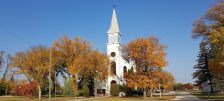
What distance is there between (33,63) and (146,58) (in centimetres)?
1978

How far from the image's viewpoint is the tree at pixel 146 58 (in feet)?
187

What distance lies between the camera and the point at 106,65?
224 feet

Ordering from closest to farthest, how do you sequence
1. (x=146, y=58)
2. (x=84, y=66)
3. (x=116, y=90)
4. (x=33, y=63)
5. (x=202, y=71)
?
(x=146, y=58) → (x=33, y=63) → (x=84, y=66) → (x=116, y=90) → (x=202, y=71)

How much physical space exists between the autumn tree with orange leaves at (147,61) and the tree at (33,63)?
15.3m

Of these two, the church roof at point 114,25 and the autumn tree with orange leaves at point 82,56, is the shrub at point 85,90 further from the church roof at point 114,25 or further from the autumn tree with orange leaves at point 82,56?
the church roof at point 114,25

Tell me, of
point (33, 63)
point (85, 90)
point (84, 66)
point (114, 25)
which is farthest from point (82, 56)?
point (114, 25)

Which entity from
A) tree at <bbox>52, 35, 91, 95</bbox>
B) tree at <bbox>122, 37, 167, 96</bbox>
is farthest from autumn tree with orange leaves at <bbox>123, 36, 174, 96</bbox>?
tree at <bbox>52, 35, 91, 95</bbox>

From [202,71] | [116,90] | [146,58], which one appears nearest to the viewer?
[146,58]

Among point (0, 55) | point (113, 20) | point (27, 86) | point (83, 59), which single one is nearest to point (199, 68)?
point (113, 20)

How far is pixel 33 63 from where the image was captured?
58312mm

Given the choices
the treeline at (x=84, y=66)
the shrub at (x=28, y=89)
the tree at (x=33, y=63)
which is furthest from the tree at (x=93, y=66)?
the shrub at (x=28, y=89)

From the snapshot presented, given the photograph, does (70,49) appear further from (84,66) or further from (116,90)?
(116,90)

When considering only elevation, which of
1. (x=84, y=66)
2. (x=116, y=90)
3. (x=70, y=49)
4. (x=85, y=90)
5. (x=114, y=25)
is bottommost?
(x=116, y=90)

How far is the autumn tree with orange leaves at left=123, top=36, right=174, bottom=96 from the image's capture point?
2247 inches
